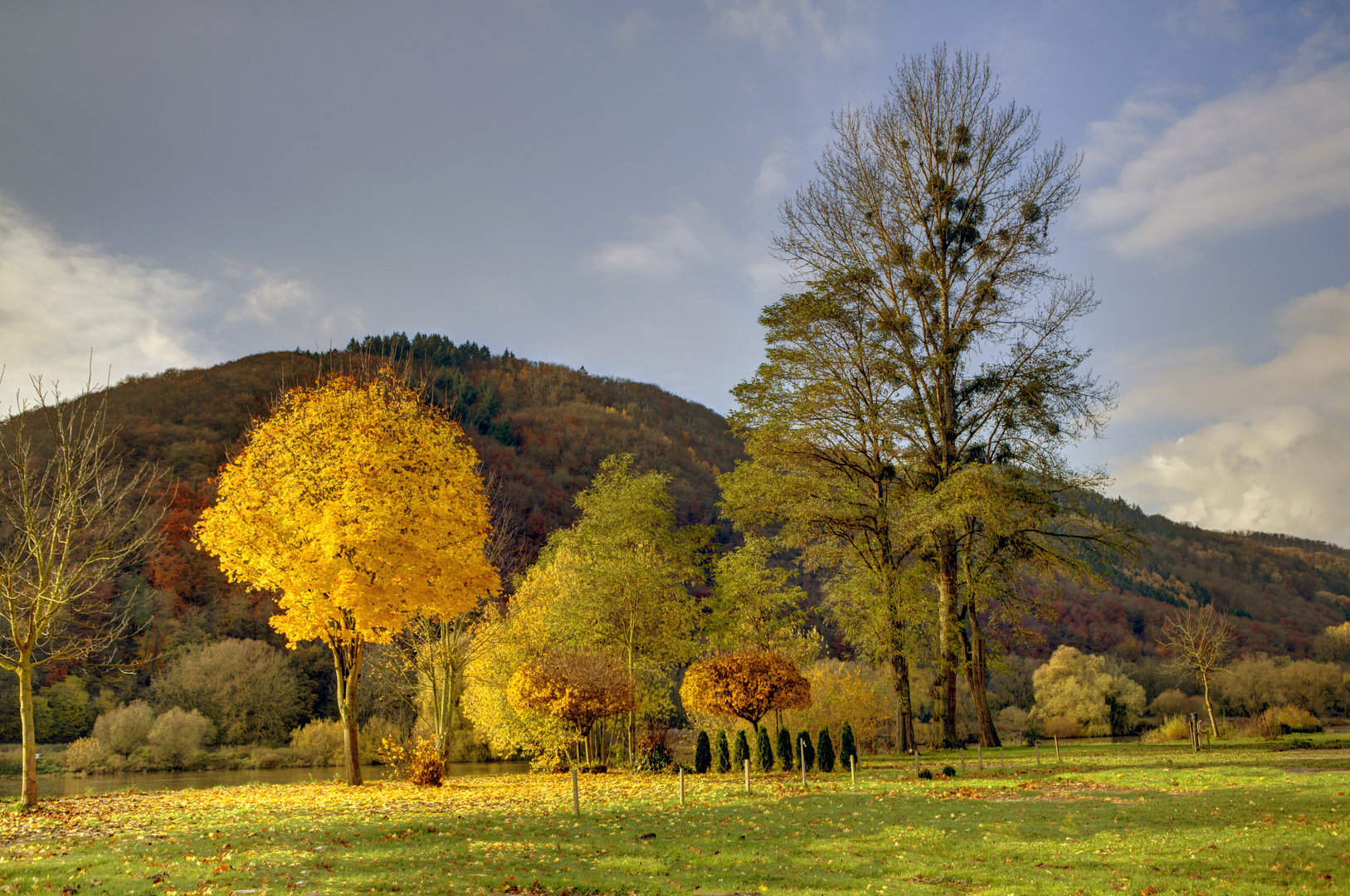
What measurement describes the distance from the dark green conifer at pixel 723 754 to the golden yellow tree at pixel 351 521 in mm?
7945

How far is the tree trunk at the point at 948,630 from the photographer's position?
21.3 meters

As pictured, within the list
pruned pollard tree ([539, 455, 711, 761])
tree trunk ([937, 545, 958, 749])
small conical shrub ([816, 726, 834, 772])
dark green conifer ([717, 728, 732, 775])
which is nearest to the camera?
small conical shrub ([816, 726, 834, 772])

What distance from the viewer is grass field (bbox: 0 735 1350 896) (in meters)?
7.49

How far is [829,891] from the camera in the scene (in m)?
7.33

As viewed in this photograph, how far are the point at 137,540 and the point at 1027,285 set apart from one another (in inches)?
918

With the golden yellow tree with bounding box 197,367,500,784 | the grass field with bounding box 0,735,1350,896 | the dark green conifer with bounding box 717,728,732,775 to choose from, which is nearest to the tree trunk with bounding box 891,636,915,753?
the dark green conifer with bounding box 717,728,732,775

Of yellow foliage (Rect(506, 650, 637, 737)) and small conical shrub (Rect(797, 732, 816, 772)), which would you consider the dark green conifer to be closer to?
small conical shrub (Rect(797, 732, 816, 772))

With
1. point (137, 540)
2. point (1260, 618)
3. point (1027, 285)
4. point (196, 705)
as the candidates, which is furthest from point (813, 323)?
point (1260, 618)

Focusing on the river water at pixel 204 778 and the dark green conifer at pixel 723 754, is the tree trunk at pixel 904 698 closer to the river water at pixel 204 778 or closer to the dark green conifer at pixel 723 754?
the dark green conifer at pixel 723 754

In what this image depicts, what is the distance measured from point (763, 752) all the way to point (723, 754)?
1.13 metres

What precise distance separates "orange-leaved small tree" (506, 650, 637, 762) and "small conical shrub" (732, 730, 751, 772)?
122 inches

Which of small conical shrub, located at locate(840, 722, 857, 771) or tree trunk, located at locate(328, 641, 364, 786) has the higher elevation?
tree trunk, located at locate(328, 641, 364, 786)

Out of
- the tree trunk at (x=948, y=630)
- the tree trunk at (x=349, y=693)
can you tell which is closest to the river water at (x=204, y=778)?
the tree trunk at (x=349, y=693)

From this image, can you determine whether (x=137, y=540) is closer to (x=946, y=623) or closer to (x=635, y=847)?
(x=635, y=847)
